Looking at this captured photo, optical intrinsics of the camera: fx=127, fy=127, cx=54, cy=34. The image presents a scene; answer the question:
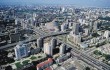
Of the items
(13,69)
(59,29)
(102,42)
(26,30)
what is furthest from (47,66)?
(59,29)

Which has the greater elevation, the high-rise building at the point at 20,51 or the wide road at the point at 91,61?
the high-rise building at the point at 20,51

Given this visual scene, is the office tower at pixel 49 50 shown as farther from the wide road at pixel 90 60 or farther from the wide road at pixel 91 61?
the wide road at pixel 91 61

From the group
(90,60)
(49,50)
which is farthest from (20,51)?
(90,60)

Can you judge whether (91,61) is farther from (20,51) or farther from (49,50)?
(20,51)

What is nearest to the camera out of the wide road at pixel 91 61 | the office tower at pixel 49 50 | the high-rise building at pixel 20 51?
the wide road at pixel 91 61

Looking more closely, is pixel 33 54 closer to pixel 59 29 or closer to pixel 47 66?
pixel 47 66

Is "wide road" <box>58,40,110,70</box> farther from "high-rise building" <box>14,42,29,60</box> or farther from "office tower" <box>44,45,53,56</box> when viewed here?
"high-rise building" <box>14,42,29,60</box>

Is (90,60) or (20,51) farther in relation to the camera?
(90,60)

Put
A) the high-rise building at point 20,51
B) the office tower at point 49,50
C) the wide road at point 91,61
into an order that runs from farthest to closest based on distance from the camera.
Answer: the office tower at point 49,50
the high-rise building at point 20,51
the wide road at point 91,61

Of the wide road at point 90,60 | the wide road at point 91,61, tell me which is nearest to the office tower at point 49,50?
the wide road at point 90,60

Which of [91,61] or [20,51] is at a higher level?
[20,51]

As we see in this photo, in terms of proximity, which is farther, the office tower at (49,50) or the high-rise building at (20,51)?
the office tower at (49,50)
